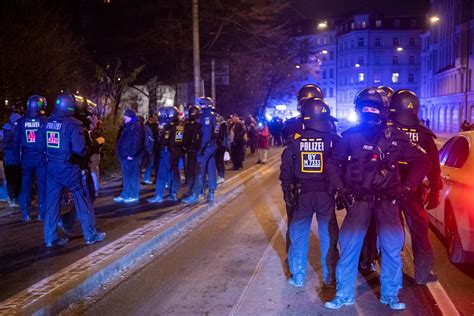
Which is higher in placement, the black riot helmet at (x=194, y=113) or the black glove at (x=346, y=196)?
the black riot helmet at (x=194, y=113)

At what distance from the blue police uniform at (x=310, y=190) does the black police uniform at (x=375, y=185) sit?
0.35m

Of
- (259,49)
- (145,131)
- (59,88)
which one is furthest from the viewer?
(259,49)

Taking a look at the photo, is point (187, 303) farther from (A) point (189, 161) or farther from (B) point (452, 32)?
(B) point (452, 32)

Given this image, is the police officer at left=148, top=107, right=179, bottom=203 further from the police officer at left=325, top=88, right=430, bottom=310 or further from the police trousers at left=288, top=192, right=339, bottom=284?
the police officer at left=325, top=88, right=430, bottom=310

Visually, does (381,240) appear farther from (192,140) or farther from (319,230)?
(192,140)

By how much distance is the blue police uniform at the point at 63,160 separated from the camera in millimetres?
6785

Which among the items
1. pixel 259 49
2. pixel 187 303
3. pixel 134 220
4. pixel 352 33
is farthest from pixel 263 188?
pixel 352 33

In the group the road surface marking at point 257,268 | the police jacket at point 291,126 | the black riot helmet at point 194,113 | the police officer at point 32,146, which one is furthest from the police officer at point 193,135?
the police jacket at point 291,126

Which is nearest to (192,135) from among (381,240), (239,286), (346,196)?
(239,286)

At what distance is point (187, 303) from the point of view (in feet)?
17.8

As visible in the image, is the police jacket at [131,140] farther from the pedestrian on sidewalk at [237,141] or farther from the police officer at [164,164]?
the pedestrian on sidewalk at [237,141]

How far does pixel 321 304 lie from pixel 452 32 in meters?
62.2

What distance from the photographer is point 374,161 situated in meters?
4.84

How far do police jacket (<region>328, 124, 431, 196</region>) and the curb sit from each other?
9.62 ft
